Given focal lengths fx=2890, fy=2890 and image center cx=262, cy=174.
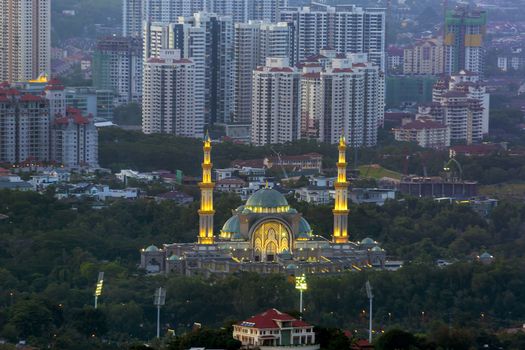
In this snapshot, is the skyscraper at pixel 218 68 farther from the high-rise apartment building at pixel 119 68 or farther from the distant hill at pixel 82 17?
the distant hill at pixel 82 17

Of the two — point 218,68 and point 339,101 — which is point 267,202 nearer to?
point 339,101

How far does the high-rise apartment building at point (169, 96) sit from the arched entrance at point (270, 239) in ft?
85.8

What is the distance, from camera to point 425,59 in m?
105

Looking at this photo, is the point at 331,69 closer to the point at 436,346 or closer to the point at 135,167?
the point at 135,167

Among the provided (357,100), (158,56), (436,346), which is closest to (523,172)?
(357,100)

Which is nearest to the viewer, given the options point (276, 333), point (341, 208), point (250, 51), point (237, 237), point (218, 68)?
point (276, 333)

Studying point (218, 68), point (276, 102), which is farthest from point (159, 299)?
point (218, 68)

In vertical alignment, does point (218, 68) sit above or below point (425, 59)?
above

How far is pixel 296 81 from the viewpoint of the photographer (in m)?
74.4

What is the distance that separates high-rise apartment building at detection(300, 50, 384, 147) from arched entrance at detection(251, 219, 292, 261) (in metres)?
24.9

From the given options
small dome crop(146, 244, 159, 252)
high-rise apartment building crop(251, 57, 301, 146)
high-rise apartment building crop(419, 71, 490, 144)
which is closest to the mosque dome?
small dome crop(146, 244, 159, 252)

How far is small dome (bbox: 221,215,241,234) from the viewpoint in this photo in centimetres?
5053

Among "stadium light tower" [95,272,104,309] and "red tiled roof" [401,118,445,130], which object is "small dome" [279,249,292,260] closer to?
"stadium light tower" [95,272,104,309]

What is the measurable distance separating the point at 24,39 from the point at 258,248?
30619mm
